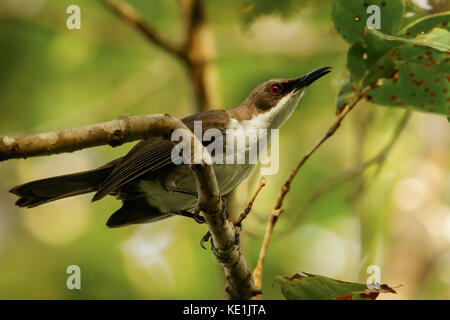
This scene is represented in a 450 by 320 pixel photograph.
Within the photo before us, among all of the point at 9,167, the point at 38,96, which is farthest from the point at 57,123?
the point at 9,167

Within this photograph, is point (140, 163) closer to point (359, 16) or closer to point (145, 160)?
point (145, 160)

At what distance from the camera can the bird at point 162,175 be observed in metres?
3.91

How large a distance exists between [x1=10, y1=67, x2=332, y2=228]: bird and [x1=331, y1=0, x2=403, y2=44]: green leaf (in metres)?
0.93

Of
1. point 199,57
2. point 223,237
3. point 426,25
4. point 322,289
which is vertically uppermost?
point 199,57

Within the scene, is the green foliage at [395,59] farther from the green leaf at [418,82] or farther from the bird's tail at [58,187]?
the bird's tail at [58,187]

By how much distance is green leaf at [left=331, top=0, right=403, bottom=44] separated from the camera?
3.08m

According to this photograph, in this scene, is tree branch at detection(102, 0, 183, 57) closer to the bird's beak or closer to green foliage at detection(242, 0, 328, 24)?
green foliage at detection(242, 0, 328, 24)

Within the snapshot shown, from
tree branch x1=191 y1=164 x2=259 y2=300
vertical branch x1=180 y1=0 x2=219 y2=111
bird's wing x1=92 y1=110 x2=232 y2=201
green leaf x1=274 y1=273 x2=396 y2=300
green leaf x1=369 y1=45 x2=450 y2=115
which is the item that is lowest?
green leaf x1=274 y1=273 x2=396 y2=300

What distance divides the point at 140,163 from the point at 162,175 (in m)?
0.27

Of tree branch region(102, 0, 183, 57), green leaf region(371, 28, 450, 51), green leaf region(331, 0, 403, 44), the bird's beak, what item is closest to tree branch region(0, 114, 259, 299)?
green leaf region(371, 28, 450, 51)

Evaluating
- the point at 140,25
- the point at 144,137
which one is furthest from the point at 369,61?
the point at 140,25

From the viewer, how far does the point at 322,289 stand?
2867 millimetres

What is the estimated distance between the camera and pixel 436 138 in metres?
5.85

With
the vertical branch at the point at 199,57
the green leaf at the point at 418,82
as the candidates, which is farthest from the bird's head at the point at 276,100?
the green leaf at the point at 418,82
